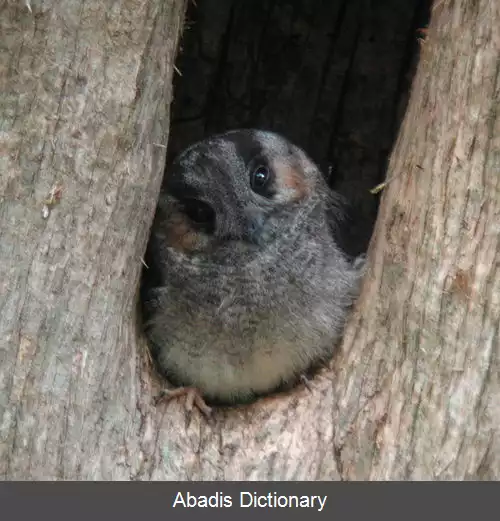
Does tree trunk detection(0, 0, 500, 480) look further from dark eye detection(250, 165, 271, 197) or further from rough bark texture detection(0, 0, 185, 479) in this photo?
dark eye detection(250, 165, 271, 197)

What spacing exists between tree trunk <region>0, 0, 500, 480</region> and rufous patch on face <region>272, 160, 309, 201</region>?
477 millimetres

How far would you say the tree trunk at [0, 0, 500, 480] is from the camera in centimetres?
201

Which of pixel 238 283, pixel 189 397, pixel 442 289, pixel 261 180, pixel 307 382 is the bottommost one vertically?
pixel 189 397

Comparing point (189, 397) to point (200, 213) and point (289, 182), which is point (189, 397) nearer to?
point (200, 213)

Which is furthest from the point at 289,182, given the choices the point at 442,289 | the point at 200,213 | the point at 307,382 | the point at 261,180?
the point at 442,289

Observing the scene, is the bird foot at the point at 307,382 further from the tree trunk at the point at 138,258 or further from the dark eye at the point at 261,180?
the dark eye at the point at 261,180

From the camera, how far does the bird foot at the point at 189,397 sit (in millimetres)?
2340

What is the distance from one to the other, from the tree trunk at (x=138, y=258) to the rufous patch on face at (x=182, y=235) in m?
0.37

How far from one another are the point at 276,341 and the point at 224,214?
0.37m

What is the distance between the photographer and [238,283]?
248 centimetres

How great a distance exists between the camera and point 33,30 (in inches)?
80.4

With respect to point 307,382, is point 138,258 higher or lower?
higher

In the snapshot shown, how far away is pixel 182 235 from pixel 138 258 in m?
0.39

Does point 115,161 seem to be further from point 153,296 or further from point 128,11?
point 153,296
